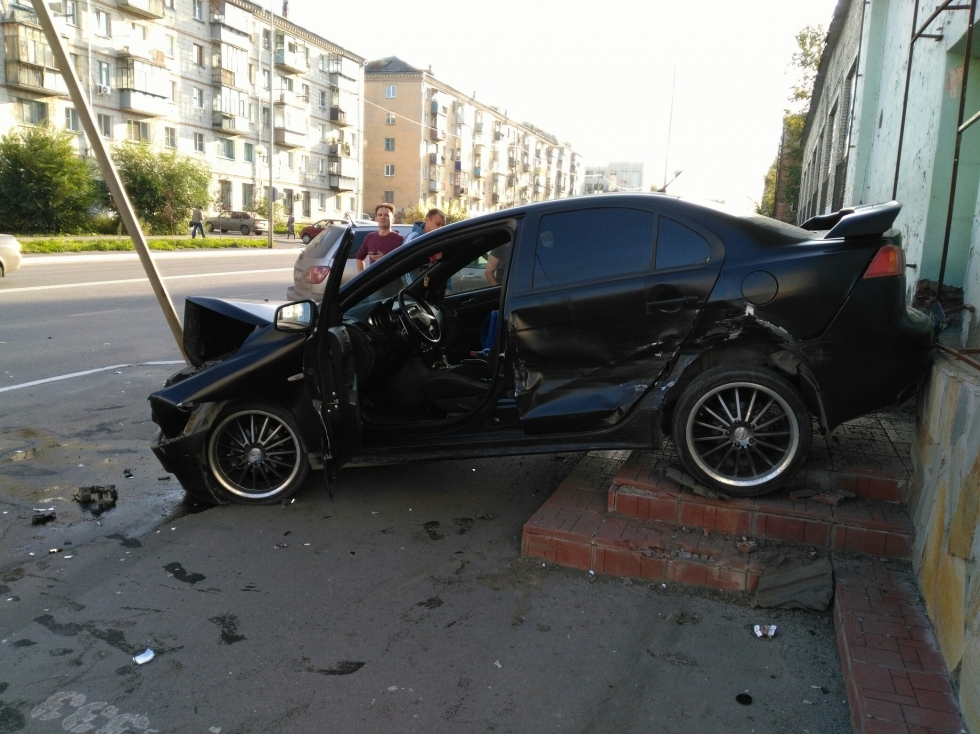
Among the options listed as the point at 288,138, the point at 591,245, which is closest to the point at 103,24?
the point at 288,138

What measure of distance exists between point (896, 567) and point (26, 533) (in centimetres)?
462

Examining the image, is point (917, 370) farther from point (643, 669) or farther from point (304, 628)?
point (304, 628)

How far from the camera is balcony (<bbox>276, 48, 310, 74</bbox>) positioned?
59781 millimetres

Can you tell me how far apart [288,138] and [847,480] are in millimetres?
60860

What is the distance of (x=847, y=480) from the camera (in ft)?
13.7

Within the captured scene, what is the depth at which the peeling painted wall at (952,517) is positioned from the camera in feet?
8.46

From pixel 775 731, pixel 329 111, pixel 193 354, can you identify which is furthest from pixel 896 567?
pixel 329 111

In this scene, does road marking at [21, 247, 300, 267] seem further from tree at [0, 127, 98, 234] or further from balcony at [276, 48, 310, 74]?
balcony at [276, 48, 310, 74]

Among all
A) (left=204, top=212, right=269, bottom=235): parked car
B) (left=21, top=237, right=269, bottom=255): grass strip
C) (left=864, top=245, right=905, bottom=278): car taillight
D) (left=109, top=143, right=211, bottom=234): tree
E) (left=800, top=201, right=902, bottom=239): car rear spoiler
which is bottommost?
(left=21, top=237, right=269, bottom=255): grass strip

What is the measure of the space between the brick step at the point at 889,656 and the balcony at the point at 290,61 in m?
63.5

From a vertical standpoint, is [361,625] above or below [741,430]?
below

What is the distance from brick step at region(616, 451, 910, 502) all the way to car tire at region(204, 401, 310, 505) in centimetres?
199

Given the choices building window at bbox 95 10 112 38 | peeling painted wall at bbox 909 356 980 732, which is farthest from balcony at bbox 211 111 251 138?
peeling painted wall at bbox 909 356 980 732

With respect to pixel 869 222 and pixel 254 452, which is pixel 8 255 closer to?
pixel 254 452
